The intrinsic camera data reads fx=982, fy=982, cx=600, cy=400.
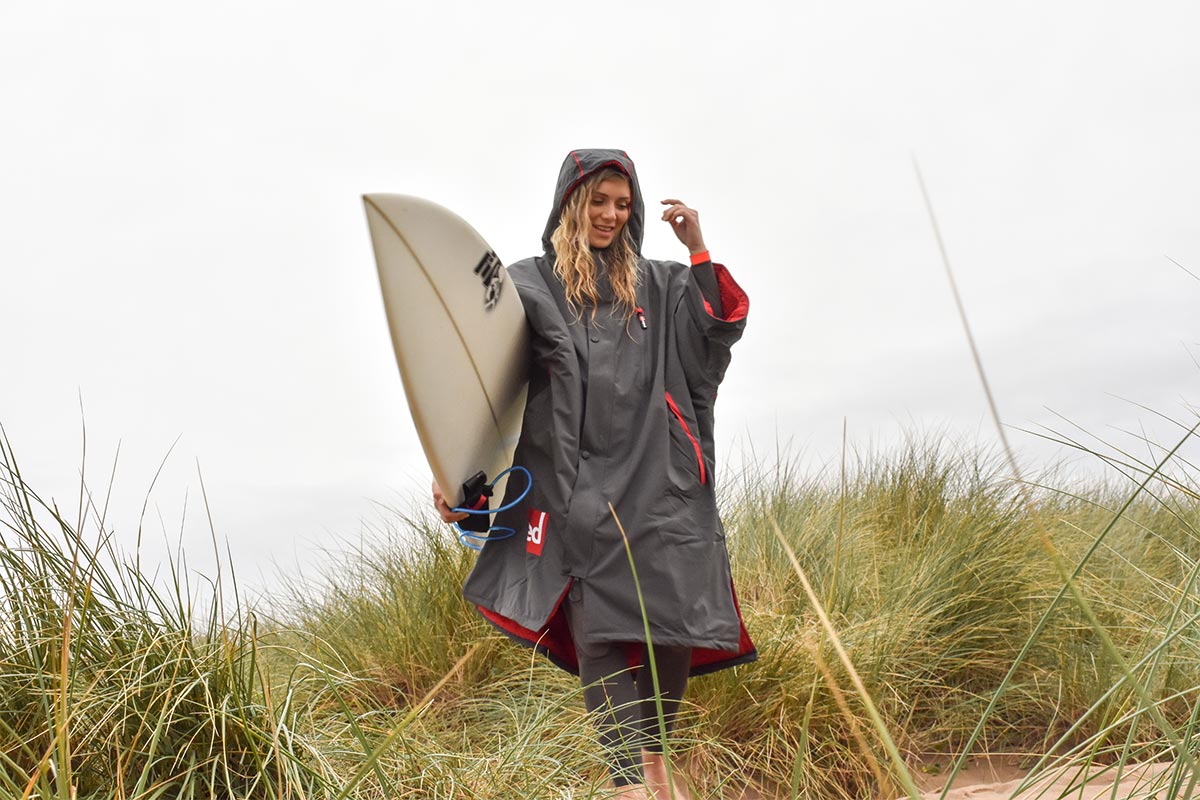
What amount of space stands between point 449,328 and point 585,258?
Answer: 51cm

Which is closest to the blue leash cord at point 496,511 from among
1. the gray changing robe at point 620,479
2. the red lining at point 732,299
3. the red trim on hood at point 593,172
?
the gray changing robe at point 620,479

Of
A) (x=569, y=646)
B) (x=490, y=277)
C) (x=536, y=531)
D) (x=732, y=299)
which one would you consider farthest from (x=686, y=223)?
(x=569, y=646)

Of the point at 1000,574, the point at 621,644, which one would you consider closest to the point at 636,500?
the point at 621,644

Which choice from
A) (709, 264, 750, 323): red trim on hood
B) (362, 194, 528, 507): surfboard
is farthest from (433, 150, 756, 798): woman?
(362, 194, 528, 507): surfboard

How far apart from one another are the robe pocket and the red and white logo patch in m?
0.44

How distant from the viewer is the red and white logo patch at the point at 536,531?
3.05 metres

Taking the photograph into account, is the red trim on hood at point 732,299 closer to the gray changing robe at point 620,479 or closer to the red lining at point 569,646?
the gray changing robe at point 620,479

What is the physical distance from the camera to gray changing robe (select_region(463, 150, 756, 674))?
2973mm

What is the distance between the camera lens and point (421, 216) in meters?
3.22

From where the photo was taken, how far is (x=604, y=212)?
3.33m

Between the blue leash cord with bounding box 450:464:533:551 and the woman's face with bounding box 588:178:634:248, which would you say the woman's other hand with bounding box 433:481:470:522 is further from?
the woman's face with bounding box 588:178:634:248

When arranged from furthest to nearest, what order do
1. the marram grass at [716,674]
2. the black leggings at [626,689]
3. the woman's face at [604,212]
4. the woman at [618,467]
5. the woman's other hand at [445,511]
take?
the woman's face at [604,212] → the woman's other hand at [445,511] → the woman at [618,467] → the black leggings at [626,689] → the marram grass at [716,674]

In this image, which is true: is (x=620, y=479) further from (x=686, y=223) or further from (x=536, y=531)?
(x=686, y=223)

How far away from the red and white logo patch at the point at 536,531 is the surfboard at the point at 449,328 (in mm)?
251
